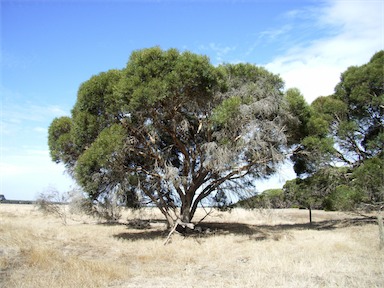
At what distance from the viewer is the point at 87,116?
1484cm

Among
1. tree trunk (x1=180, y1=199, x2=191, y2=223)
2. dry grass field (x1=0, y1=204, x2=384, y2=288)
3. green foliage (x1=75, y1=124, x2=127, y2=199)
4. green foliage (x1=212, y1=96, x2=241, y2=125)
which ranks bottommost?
dry grass field (x1=0, y1=204, x2=384, y2=288)

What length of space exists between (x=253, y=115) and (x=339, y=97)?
957cm

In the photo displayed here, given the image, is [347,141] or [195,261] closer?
[195,261]

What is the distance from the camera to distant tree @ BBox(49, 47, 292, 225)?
1384 cm

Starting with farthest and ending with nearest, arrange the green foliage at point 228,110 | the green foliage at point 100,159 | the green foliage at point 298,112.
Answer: the green foliage at point 298,112, the green foliage at point 228,110, the green foliage at point 100,159

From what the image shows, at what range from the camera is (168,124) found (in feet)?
53.7

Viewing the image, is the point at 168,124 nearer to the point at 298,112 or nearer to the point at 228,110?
the point at 228,110

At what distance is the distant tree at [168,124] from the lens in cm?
1384

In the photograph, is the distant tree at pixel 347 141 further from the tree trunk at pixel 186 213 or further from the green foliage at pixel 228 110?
the tree trunk at pixel 186 213

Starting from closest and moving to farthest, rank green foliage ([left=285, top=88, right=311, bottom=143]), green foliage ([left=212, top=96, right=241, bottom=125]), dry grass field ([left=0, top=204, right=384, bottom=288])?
dry grass field ([left=0, top=204, right=384, bottom=288]) < green foliage ([left=212, top=96, right=241, bottom=125]) < green foliage ([left=285, top=88, right=311, bottom=143])

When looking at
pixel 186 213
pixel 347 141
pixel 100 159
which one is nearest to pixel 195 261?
pixel 100 159

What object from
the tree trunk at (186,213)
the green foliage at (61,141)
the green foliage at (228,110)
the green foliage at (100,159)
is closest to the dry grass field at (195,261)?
the tree trunk at (186,213)

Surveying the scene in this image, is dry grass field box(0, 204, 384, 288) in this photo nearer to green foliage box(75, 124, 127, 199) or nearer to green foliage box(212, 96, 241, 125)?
green foliage box(75, 124, 127, 199)

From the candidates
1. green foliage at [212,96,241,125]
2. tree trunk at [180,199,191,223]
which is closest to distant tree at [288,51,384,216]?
green foliage at [212,96,241,125]
